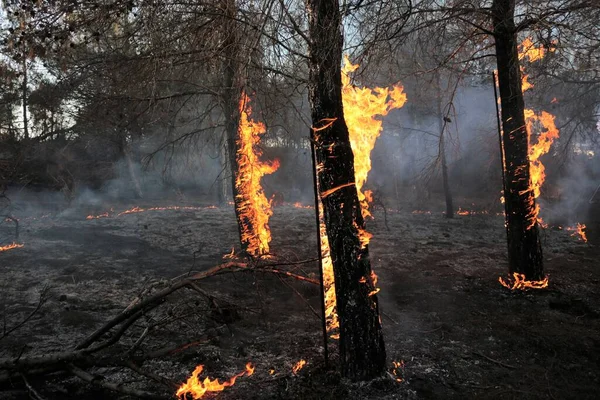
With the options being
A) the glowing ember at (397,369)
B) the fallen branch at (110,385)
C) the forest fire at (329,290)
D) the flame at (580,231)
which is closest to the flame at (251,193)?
the forest fire at (329,290)

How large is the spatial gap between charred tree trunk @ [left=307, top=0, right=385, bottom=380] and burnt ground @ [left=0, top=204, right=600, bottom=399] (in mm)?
412

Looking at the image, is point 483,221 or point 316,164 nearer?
point 316,164

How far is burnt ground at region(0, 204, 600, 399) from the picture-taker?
467cm

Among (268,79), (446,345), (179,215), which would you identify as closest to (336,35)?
(268,79)

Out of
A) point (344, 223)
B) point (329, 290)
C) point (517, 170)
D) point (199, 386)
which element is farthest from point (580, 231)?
point (199, 386)

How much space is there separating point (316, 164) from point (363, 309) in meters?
1.80

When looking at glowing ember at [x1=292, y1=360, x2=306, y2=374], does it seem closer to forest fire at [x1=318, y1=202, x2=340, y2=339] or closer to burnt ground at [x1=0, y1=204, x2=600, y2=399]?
burnt ground at [x1=0, y1=204, x2=600, y2=399]

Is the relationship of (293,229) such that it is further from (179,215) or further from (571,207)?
(571,207)

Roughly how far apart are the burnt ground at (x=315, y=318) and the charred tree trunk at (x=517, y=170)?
763 millimetres

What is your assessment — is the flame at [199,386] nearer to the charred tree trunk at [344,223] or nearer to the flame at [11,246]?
the charred tree trunk at [344,223]

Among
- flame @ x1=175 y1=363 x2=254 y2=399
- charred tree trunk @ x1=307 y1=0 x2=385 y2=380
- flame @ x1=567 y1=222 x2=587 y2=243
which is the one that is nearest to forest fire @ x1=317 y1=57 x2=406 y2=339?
charred tree trunk @ x1=307 y1=0 x2=385 y2=380

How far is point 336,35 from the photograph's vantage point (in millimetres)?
4379

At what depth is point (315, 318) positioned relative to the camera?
6.88 metres

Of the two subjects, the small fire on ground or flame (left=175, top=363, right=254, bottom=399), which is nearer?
flame (left=175, top=363, right=254, bottom=399)
